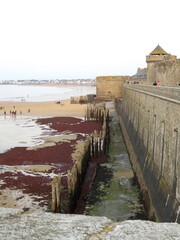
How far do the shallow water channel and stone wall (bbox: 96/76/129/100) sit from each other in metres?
43.2

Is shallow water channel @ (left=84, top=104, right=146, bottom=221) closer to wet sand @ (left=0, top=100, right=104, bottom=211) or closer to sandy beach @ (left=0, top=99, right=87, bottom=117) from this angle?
wet sand @ (left=0, top=100, right=104, bottom=211)

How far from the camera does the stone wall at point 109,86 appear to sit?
65.0 m

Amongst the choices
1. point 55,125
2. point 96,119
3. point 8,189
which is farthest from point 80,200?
point 96,119

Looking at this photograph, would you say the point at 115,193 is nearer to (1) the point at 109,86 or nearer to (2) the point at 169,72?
(2) the point at 169,72

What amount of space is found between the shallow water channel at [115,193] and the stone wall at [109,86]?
1703 inches

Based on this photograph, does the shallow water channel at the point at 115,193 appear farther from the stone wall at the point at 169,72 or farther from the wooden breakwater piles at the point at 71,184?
the stone wall at the point at 169,72

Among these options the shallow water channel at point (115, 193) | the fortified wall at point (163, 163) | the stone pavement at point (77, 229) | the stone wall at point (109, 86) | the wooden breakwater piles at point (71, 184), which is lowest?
the shallow water channel at point (115, 193)

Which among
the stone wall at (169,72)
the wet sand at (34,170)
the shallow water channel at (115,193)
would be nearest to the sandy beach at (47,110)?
the stone wall at (169,72)

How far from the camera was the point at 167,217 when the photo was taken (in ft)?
30.5

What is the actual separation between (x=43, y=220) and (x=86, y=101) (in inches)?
2666

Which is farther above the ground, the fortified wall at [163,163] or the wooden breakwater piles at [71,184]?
the fortified wall at [163,163]

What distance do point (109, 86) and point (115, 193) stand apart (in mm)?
51840

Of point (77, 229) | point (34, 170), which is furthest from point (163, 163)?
point (34, 170)

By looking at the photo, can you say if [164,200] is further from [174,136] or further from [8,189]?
[8,189]
